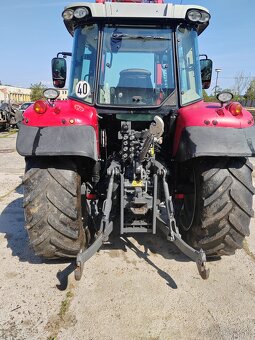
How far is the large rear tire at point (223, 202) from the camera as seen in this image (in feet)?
9.70

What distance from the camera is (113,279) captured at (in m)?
3.04

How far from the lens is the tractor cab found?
3.25m

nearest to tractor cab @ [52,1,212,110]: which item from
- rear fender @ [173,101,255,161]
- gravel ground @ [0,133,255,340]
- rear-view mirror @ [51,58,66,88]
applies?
rear fender @ [173,101,255,161]

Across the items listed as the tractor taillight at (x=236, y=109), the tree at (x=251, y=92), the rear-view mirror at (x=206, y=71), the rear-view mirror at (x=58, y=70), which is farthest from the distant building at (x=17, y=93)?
the tractor taillight at (x=236, y=109)

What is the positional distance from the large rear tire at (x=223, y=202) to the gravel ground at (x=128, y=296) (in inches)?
15.0

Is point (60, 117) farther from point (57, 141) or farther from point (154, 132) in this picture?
point (154, 132)

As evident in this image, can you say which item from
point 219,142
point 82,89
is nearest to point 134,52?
point 82,89

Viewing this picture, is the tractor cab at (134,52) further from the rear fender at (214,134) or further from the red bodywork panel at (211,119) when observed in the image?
the rear fender at (214,134)

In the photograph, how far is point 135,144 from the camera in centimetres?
309

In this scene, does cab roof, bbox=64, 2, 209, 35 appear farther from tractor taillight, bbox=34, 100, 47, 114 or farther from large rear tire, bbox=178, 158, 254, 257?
large rear tire, bbox=178, 158, 254, 257

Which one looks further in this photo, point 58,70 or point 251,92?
point 251,92

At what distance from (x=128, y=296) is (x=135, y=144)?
4.39 feet

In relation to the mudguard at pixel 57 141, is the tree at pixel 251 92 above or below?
below

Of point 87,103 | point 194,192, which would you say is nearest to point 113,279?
point 194,192
